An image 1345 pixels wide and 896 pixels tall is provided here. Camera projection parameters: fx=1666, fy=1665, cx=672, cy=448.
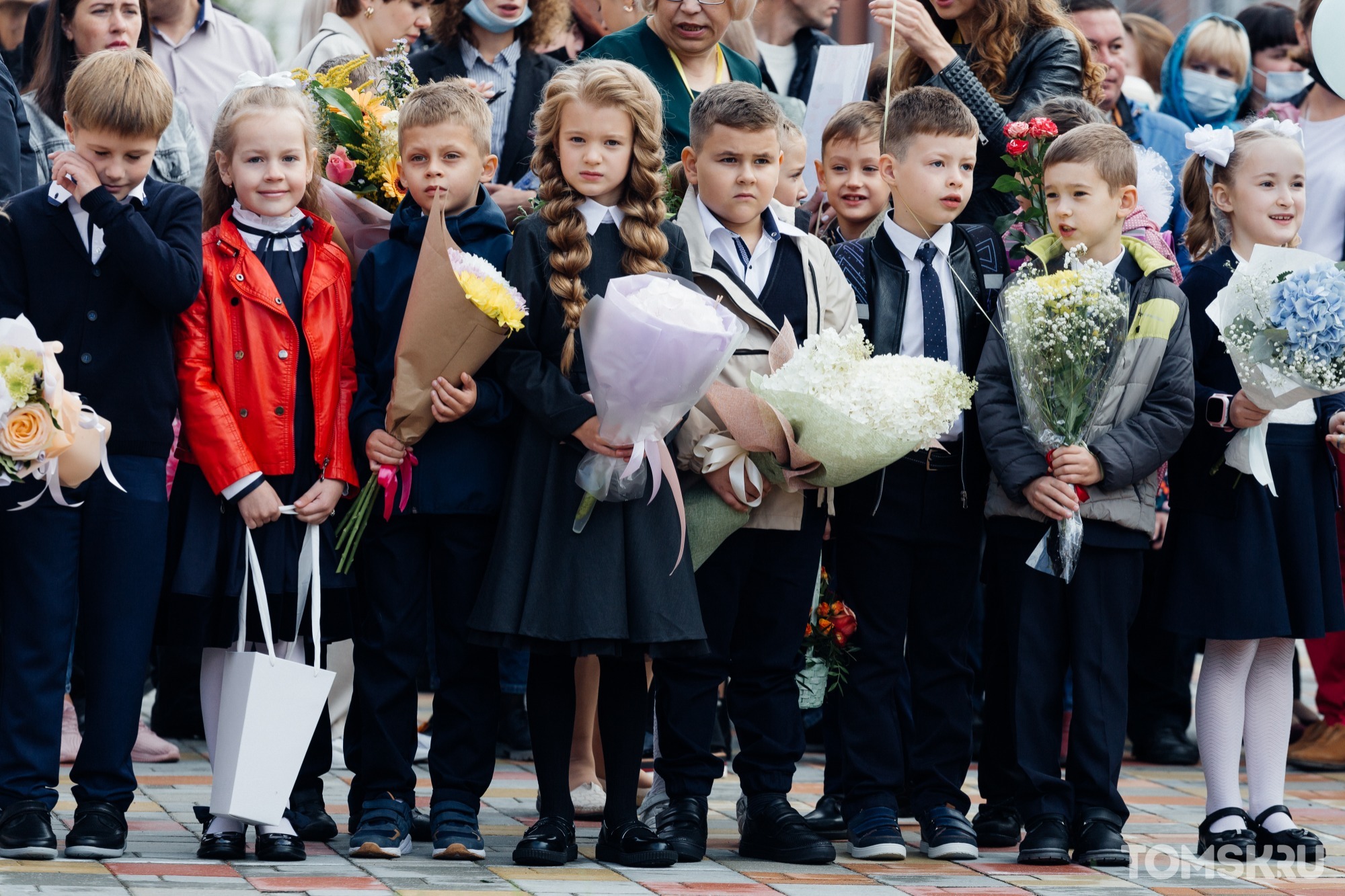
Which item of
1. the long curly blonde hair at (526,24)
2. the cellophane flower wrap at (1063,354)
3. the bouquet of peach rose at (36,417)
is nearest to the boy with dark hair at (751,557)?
the cellophane flower wrap at (1063,354)

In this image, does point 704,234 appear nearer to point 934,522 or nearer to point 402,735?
point 934,522

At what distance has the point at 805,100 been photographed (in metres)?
6.37

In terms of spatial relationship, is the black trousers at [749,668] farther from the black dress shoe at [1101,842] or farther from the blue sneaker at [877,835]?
the black dress shoe at [1101,842]

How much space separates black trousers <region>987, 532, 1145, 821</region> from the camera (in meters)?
4.49

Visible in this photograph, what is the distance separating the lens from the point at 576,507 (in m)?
4.24

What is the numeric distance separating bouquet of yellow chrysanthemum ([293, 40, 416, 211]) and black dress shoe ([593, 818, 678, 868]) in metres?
1.88

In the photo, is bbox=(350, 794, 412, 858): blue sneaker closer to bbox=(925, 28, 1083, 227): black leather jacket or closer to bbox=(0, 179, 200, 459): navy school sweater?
bbox=(0, 179, 200, 459): navy school sweater

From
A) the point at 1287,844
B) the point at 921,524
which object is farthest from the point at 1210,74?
the point at 1287,844

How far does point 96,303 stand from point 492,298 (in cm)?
99

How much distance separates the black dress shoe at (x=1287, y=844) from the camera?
457cm

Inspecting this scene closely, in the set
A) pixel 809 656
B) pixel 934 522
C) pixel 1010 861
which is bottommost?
pixel 1010 861

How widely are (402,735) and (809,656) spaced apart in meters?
1.29

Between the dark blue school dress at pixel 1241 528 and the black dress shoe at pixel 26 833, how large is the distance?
3016mm

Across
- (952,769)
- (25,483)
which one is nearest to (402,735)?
(25,483)
